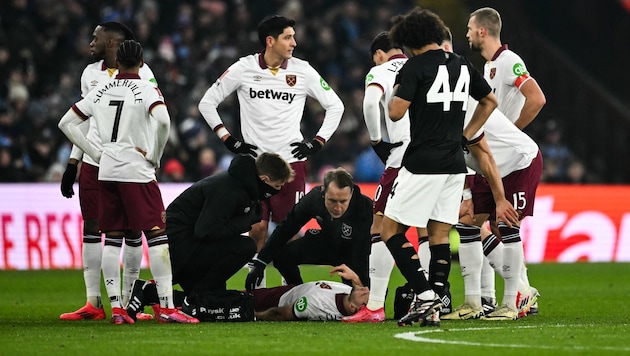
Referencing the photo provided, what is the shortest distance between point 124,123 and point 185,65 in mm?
11745

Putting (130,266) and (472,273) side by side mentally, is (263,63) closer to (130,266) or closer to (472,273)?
(130,266)

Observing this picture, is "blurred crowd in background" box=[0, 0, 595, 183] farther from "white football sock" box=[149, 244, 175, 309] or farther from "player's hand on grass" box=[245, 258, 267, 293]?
"white football sock" box=[149, 244, 175, 309]

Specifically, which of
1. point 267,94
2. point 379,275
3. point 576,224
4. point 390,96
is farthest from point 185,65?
point 379,275

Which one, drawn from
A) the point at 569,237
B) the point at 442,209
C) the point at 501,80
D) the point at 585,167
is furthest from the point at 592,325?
the point at 585,167

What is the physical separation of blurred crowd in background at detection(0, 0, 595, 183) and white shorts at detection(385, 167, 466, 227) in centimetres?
996

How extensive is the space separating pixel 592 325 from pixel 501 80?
249 centimetres

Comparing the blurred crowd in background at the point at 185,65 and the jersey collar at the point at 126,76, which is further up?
the blurred crowd in background at the point at 185,65

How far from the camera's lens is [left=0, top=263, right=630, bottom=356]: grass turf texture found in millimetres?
7102

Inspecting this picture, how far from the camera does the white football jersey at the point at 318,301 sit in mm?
9336

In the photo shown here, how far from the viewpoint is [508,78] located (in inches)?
398

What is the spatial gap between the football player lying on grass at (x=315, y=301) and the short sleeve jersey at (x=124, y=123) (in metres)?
1.43

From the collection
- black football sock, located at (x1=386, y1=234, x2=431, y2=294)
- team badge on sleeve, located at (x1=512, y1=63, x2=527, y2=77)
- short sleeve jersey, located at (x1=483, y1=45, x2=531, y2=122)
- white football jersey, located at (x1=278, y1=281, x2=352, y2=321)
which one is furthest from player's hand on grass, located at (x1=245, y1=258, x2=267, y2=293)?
team badge on sleeve, located at (x1=512, y1=63, x2=527, y2=77)

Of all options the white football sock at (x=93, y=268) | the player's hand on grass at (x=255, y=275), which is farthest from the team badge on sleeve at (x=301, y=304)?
the white football sock at (x=93, y=268)

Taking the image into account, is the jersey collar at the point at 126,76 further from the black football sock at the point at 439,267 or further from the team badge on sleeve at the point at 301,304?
the black football sock at the point at 439,267
